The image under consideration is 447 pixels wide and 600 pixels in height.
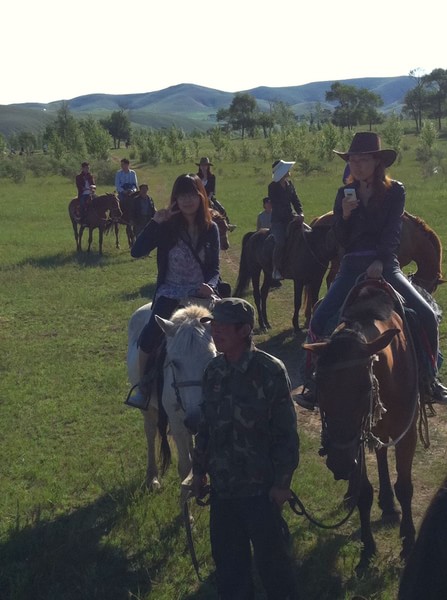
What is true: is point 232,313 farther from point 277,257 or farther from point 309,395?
point 277,257

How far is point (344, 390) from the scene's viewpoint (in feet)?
11.8

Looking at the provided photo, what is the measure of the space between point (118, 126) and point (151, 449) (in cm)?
10467

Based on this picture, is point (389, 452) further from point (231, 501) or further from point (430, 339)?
point (231, 501)

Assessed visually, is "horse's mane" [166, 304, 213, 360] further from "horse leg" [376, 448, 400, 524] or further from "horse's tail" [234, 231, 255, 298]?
"horse's tail" [234, 231, 255, 298]

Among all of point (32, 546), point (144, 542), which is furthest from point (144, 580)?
point (32, 546)

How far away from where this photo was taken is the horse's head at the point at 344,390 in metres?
3.59

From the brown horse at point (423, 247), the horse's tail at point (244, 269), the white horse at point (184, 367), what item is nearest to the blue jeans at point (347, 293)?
the white horse at point (184, 367)

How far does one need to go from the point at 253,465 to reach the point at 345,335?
39.0 inches

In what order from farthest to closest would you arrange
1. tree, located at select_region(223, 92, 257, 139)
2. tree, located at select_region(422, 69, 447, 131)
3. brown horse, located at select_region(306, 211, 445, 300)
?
tree, located at select_region(223, 92, 257, 139) < tree, located at select_region(422, 69, 447, 131) < brown horse, located at select_region(306, 211, 445, 300)

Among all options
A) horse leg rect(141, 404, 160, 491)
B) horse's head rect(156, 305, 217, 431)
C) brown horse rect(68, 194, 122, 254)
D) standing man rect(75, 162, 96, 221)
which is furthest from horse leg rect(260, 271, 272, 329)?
standing man rect(75, 162, 96, 221)

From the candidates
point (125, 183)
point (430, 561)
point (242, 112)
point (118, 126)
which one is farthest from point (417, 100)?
point (430, 561)

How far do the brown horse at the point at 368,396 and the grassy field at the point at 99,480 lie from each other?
14.9 inches

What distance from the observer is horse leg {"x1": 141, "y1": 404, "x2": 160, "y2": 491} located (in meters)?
5.63

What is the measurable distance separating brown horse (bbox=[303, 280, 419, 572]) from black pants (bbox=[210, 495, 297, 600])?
59 cm
